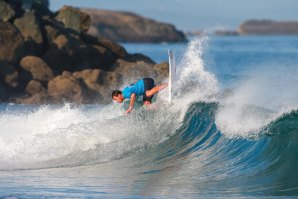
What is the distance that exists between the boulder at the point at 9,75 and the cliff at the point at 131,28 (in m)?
116

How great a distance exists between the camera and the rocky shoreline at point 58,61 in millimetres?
29188

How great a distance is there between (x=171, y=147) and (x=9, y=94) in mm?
14274

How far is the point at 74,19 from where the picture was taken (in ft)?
125

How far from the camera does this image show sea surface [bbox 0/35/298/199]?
12398mm

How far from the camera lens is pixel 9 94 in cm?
2939

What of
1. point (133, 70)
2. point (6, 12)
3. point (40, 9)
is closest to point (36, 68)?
point (133, 70)

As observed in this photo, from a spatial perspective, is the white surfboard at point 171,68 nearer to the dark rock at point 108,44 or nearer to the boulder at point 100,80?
the boulder at point 100,80

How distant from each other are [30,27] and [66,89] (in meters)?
5.62

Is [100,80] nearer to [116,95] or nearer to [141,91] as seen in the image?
[141,91]

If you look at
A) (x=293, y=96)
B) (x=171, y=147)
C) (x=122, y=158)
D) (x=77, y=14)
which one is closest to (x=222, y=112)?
(x=171, y=147)


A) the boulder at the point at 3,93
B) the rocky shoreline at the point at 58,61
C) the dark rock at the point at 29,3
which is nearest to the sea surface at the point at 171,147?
the boulder at the point at 3,93

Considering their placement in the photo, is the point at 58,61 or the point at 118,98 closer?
the point at 118,98

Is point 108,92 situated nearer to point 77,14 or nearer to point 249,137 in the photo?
point 77,14

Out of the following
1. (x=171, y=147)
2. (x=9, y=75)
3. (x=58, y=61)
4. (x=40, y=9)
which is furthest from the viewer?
(x=40, y=9)
